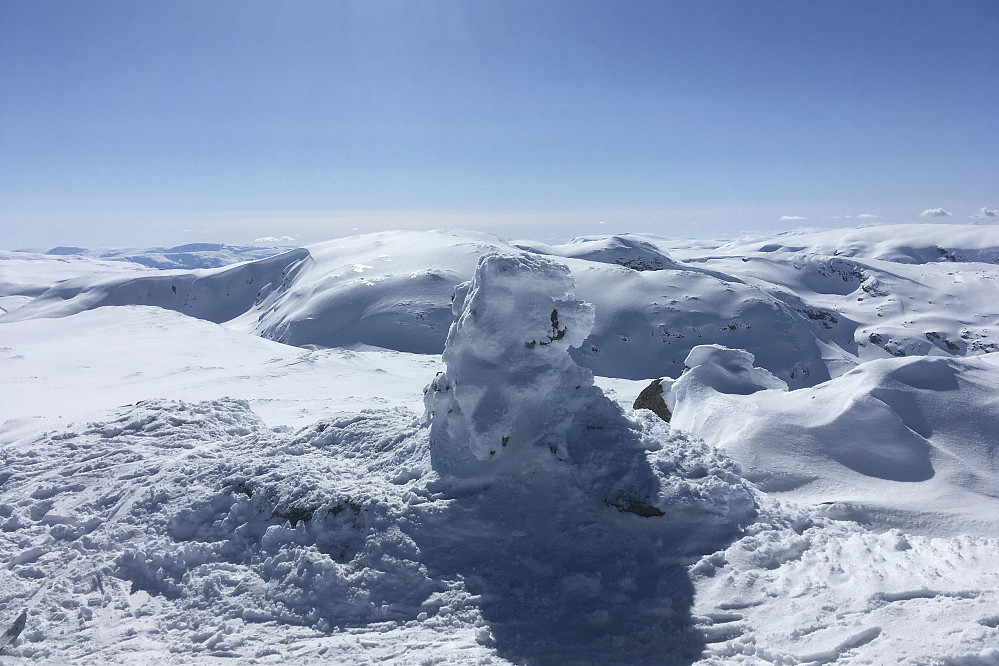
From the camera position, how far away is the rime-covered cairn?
792cm

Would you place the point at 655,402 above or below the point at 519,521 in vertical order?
below

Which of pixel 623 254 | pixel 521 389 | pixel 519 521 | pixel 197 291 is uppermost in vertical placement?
pixel 623 254

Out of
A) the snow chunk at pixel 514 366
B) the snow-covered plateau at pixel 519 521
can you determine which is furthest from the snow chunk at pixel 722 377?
the snow chunk at pixel 514 366

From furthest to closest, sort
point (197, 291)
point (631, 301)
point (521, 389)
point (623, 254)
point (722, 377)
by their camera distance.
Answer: point (197, 291), point (623, 254), point (631, 301), point (722, 377), point (521, 389)

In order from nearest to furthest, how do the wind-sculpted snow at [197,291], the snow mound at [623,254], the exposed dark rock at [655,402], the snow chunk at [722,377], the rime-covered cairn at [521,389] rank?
the rime-covered cairn at [521,389] < the exposed dark rock at [655,402] < the snow chunk at [722,377] < the wind-sculpted snow at [197,291] < the snow mound at [623,254]

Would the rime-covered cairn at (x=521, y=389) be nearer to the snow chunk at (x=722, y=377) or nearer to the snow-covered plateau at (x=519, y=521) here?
the snow-covered plateau at (x=519, y=521)

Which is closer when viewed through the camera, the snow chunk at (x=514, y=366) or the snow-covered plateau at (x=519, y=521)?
the snow-covered plateau at (x=519, y=521)

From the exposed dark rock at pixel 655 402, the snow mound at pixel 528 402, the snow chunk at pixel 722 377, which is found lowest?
the exposed dark rock at pixel 655 402

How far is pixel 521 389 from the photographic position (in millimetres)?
8156

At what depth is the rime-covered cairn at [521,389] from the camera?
26.0ft

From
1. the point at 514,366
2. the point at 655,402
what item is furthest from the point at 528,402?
the point at 655,402

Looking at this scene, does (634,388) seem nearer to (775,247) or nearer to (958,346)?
(958,346)

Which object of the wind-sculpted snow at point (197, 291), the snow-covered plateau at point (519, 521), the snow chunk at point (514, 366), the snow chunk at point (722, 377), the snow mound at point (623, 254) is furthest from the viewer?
the snow mound at point (623, 254)

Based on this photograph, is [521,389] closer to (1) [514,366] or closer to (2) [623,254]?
(1) [514,366]
